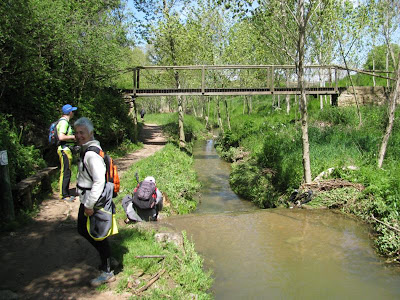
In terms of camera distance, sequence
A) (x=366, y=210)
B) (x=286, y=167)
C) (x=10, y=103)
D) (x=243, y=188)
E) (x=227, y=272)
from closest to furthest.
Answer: (x=227, y=272) < (x=366, y=210) < (x=10, y=103) < (x=286, y=167) < (x=243, y=188)

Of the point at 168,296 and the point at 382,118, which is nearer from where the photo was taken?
the point at 168,296

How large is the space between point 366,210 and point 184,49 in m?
13.3

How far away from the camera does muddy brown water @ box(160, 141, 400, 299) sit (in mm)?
4797

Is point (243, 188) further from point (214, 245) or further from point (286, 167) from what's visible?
point (214, 245)

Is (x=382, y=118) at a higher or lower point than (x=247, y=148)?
higher

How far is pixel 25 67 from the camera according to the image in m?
8.39

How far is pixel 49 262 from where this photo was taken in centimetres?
455

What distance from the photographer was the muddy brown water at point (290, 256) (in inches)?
189

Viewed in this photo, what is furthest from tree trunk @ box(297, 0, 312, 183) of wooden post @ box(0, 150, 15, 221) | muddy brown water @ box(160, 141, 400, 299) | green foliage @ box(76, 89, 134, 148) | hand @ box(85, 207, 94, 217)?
green foliage @ box(76, 89, 134, 148)

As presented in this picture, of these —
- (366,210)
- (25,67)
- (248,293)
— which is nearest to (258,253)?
(248,293)

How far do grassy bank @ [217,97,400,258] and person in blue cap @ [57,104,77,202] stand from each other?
215 inches

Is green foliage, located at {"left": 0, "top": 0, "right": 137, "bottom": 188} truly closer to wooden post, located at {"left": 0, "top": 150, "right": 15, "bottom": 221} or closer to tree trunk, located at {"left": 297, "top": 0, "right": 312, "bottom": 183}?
wooden post, located at {"left": 0, "top": 150, "right": 15, "bottom": 221}

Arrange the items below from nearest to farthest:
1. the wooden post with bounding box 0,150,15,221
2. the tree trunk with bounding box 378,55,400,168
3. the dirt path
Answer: the dirt path
the wooden post with bounding box 0,150,15,221
the tree trunk with bounding box 378,55,400,168

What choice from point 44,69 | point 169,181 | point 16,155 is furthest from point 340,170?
point 44,69
